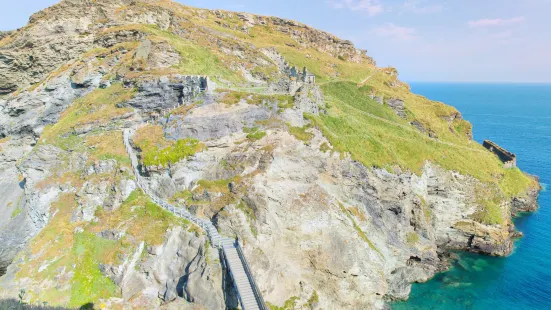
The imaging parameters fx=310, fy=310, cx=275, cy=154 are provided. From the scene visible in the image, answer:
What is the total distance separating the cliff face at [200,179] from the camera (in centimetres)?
3212

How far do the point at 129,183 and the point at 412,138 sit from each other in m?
50.8

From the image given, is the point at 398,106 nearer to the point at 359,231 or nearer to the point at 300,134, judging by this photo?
the point at 300,134

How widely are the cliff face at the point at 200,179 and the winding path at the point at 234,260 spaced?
2.65 feet

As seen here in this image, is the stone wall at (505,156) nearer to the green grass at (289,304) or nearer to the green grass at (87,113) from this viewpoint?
the green grass at (289,304)

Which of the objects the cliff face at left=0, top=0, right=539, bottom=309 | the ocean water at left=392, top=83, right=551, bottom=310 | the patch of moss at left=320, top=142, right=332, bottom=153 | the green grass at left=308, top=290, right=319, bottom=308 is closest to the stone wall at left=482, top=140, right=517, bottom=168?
the cliff face at left=0, top=0, right=539, bottom=309

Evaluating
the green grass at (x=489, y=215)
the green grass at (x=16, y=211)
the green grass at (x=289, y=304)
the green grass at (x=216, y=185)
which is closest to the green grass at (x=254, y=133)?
the green grass at (x=216, y=185)

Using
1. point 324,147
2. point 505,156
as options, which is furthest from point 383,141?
point 505,156

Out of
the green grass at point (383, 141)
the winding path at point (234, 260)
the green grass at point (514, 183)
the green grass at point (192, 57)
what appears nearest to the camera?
the winding path at point (234, 260)

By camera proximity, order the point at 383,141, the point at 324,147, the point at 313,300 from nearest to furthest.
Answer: the point at 313,300 < the point at 324,147 < the point at 383,141

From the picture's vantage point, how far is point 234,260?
30047 mm

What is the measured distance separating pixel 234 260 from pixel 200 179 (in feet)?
36.7

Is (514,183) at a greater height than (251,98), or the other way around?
(251,98)

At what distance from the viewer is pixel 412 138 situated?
61.0 m

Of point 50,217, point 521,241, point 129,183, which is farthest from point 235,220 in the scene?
point 521,241
